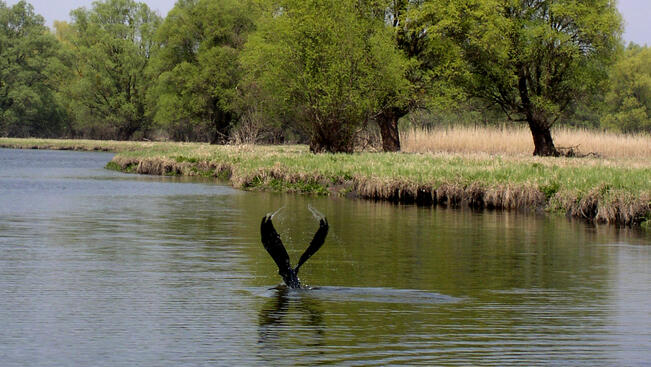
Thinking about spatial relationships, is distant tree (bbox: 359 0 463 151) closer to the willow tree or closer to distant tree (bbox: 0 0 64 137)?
the willow tree

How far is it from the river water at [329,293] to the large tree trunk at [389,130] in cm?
2885

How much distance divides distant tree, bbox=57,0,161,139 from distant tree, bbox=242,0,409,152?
5142 centimetres

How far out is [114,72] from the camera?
99125 millimetres

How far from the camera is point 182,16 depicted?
81.6 metres

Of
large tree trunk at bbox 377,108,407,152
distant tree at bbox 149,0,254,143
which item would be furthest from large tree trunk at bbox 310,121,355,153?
distant tree at bbox 149,0,254,143

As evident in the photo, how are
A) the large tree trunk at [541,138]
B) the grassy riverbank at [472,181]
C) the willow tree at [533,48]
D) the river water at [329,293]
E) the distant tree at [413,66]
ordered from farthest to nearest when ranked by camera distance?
the distant tree at [413,66]
the large tree trunk at [541,138]
the willow tree at [533,48]
the grassy riverbank at [472,181]
the river water at [329,293]

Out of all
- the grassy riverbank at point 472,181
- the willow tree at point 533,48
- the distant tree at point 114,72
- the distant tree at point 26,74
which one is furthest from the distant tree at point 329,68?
the distant tree at point 26,74

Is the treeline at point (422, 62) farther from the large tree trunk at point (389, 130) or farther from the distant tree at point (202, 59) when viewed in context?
the distant tree at point (202, 59)

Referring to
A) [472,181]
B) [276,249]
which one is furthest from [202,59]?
[276,249]

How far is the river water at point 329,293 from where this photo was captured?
9.70 meters

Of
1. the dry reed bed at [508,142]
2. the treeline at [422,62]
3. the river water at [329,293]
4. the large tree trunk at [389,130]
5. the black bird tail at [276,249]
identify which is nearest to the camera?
the river water at [329,293]

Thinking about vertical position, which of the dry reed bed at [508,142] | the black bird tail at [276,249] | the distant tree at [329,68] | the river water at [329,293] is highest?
the distant tree at [329,68]

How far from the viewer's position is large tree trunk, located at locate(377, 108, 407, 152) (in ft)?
176

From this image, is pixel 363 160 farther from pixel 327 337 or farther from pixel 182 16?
pixel 182 16
